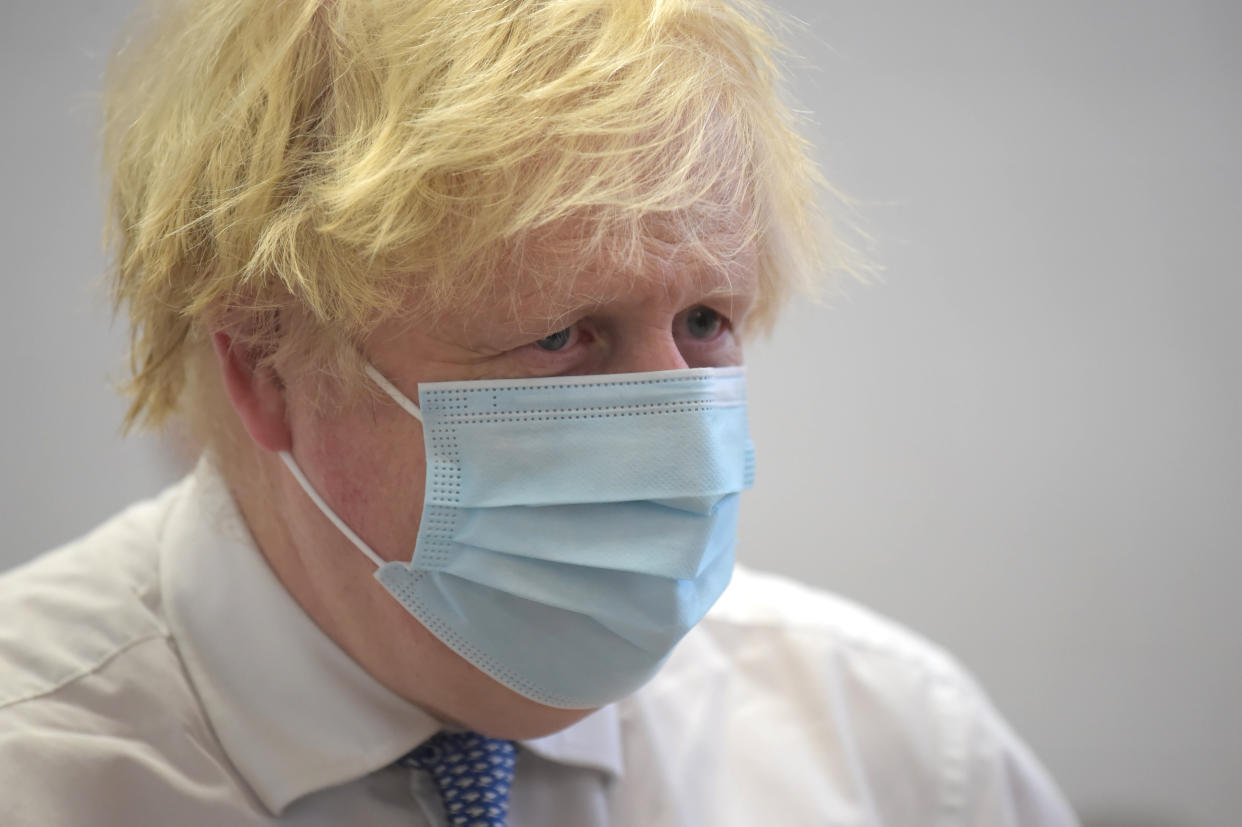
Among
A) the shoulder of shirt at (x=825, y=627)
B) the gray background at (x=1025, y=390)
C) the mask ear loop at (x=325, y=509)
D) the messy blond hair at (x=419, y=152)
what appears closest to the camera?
the messy blond hair at (x=419, y=152)

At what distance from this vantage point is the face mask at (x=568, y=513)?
98cm

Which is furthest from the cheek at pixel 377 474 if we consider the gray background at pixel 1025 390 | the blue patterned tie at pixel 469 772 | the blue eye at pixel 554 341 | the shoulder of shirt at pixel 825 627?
the gray background at pixel 1025 390

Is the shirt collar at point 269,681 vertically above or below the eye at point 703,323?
below

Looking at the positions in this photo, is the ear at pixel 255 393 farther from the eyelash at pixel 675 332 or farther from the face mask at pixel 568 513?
the eyelash at pixel 675 332

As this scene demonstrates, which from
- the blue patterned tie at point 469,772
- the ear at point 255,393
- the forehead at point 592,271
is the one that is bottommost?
the blue patterned tie at point 469,772

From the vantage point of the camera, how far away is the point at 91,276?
1804 mm

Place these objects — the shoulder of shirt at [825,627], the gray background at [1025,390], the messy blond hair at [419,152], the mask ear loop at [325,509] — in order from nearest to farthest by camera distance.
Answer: the messy blond hair at [419,152] → the mask ear loop at [325,509] → the shoulder of shirt at [825,627] → the gray background at [1025,390]

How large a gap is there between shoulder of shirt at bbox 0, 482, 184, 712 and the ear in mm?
285

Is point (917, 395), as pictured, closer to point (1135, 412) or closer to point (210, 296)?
point (1135, 412)

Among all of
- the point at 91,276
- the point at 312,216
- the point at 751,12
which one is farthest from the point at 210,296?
the point at 91,276

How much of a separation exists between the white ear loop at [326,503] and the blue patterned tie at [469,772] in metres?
0.26

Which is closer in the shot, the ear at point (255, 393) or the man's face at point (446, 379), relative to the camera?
the man's face at point (446, 379)

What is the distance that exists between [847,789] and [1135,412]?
1.11 m

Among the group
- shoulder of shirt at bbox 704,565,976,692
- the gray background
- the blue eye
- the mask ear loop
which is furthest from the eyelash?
the gray background
